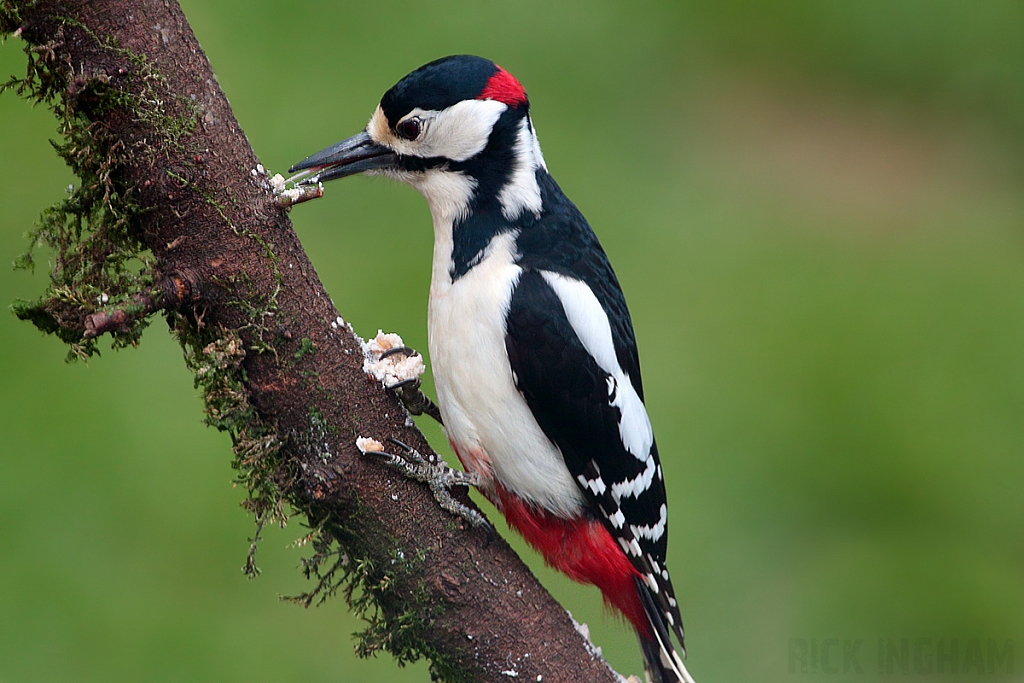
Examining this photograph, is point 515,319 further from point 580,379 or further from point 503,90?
point 503,90

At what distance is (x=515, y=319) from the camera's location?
89.8 inches

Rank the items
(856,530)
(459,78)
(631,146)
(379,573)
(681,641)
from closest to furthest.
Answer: (379,573) < (459,78) < (681,641) < (856,530) < (631,146)

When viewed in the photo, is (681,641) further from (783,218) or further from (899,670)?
(783,218)

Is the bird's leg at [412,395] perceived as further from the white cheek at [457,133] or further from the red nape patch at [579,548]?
the white cheek at [457,133]

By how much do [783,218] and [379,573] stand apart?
4.69 metres

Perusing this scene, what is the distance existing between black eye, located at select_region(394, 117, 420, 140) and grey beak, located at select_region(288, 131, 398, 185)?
0.06 metres

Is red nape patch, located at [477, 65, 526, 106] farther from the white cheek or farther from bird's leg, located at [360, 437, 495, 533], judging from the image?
bird's leg, located at [360, 437, 495, 533]

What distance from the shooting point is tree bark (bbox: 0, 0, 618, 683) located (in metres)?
1.71

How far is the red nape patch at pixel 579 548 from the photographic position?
2.50 metres

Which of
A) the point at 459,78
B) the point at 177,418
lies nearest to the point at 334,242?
the point at 177,418

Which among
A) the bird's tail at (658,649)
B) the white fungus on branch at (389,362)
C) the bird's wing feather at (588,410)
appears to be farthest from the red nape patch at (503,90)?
the bird's tail at (658,649)

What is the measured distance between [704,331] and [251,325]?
145 inches

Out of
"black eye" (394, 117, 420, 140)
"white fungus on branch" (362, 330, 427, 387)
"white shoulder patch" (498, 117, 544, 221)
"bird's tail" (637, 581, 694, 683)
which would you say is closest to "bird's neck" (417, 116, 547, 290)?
"white shoulder patch" (498, 117, 544, 221)

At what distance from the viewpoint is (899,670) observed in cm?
439
